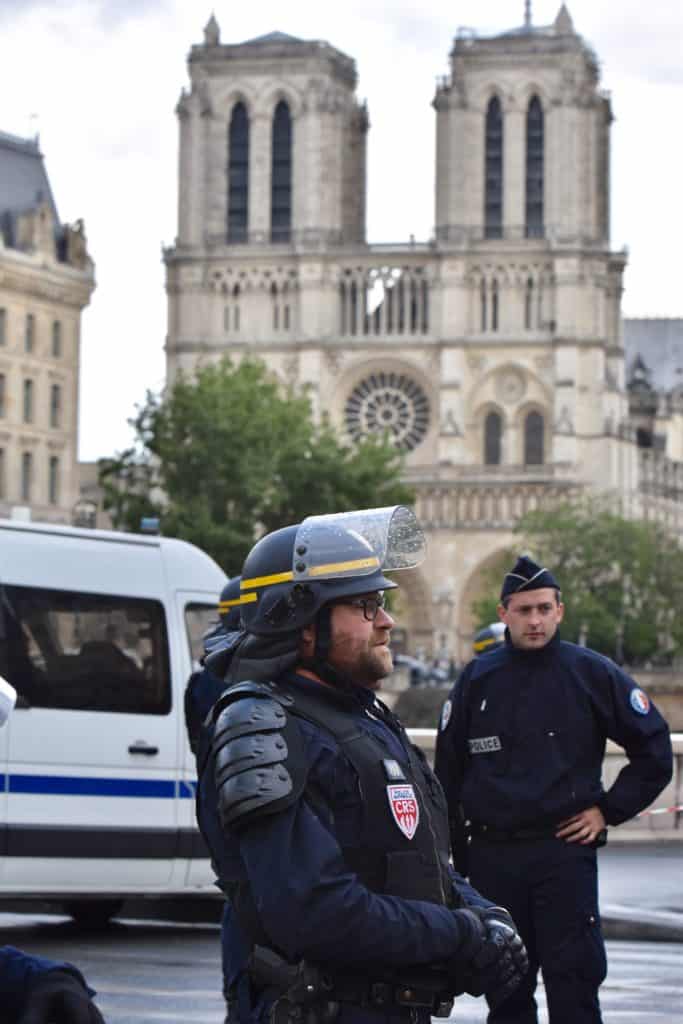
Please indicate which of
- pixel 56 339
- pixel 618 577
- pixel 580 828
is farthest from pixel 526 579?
pixel 618 577

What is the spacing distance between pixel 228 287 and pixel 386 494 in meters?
28.9

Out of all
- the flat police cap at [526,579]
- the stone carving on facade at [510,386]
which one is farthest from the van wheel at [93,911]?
the stone carving on facade at [510,386]

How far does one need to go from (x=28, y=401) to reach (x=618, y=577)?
2166 centimetres

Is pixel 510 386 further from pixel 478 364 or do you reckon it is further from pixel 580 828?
pixel 580 828

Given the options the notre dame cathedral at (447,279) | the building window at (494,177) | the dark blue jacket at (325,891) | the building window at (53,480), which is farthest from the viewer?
the building window at (494,177)

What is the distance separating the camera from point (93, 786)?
1366 cm

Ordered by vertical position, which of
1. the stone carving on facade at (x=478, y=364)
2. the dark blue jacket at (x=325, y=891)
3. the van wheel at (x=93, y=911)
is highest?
the stone carving on facade at (x=478, y=364)

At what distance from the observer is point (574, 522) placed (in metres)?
91.1

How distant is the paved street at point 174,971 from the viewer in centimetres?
1069

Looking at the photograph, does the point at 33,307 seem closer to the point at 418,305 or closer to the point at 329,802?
the point at 418,305

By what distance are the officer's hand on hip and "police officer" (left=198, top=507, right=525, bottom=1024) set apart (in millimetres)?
2692

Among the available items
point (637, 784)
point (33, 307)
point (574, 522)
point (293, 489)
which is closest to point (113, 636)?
point (637, 784)

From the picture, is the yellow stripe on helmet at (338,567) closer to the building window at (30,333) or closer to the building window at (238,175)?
the building window at (30,333)

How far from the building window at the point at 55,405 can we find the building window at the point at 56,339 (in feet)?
3.16
